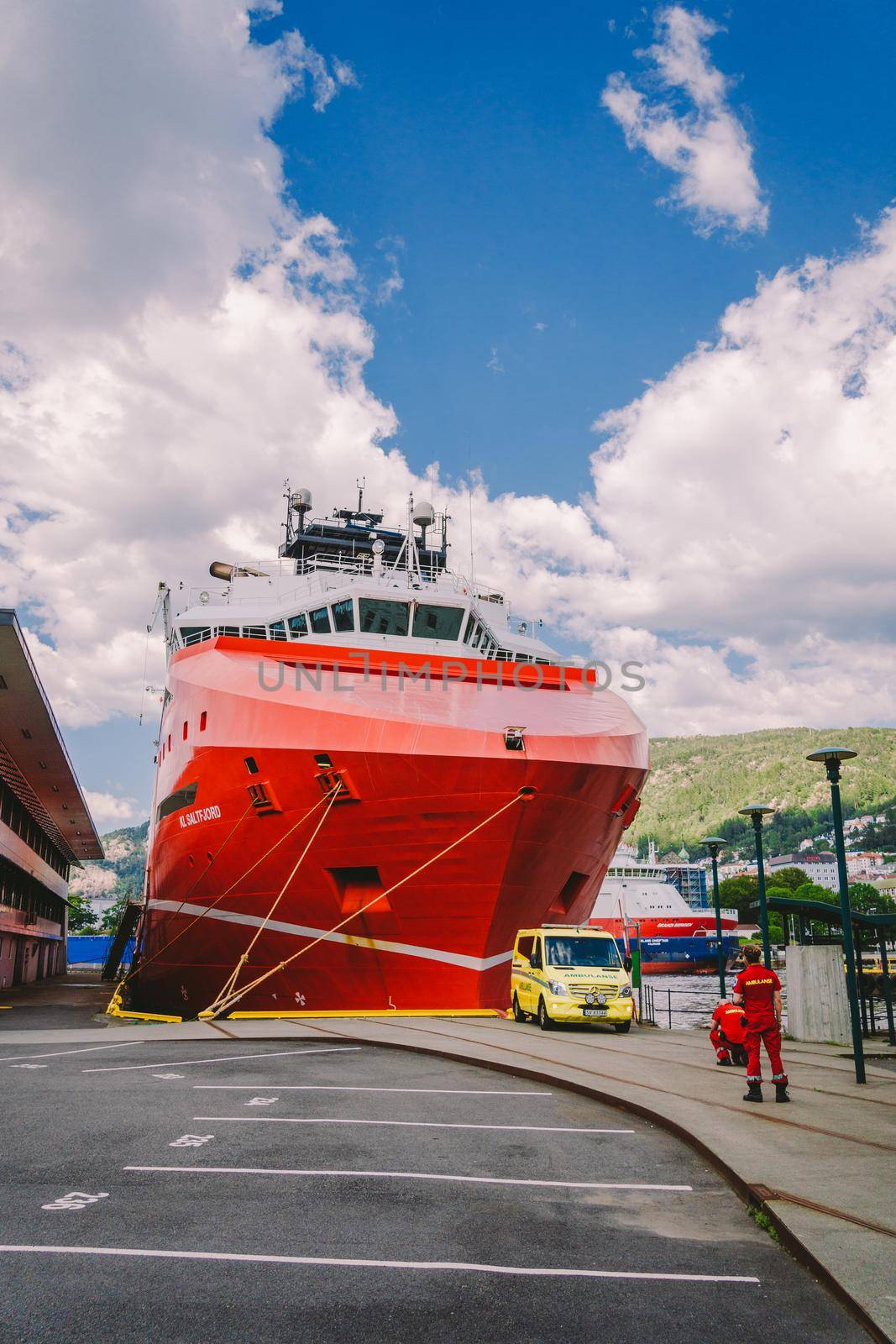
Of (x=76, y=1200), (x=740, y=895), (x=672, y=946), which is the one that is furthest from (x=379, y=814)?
(x=740, y=895)

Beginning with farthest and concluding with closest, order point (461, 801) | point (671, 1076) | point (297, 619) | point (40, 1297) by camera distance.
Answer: point (297, 619)
point (461, 801)
point (671, 1076)
point (40, 1297)

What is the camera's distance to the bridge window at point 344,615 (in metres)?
21.3

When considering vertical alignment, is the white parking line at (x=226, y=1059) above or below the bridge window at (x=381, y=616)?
below

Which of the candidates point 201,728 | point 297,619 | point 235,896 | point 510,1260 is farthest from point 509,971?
point 510,1260

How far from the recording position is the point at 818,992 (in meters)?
15.9

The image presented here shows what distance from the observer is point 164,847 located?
22438mm

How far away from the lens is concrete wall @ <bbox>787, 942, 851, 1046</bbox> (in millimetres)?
15867

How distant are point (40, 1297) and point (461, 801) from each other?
11.4 meters

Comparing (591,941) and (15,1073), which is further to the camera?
(591,941)

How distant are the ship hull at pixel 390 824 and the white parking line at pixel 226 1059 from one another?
124 inches

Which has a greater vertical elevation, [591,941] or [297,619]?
[297,619]

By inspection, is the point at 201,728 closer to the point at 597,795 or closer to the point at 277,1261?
the point at 597,795

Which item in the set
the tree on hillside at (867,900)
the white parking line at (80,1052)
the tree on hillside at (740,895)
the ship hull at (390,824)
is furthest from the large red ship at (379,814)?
the tree on hillside at (740,895)

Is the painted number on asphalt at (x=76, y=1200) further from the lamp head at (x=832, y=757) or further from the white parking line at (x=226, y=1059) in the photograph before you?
the lamp head at (x=832, y=757)
